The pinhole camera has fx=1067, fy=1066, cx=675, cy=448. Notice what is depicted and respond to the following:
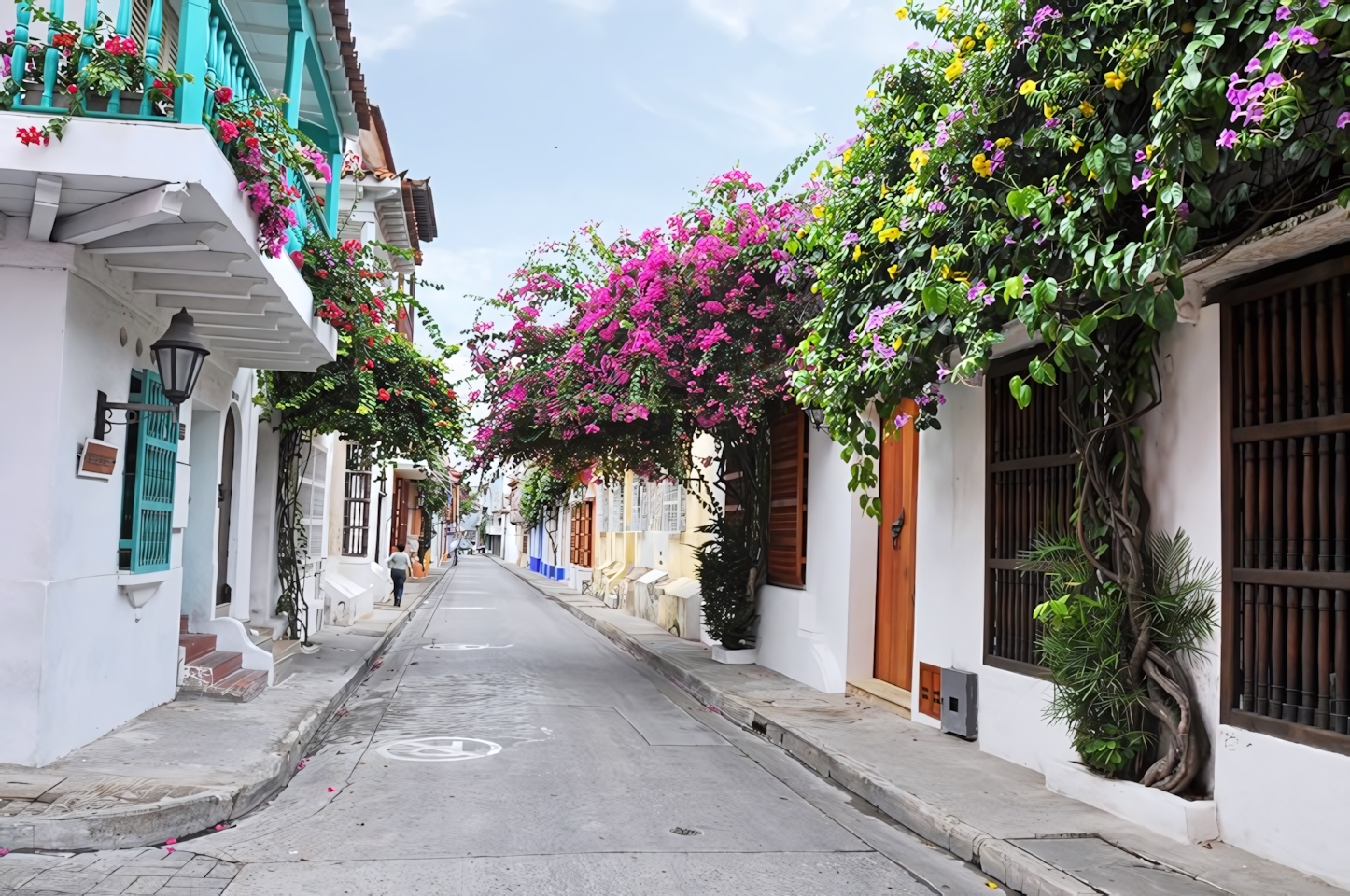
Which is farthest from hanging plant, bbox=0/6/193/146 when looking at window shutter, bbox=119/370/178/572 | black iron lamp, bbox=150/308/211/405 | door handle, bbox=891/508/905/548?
door handle, bbox=891/508/905/548

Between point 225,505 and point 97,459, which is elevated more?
point 97,459

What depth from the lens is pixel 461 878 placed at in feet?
17.5

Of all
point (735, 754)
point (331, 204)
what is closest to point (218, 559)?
point (331, 204)

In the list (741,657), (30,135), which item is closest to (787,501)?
(741,657)

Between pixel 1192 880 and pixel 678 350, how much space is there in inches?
315

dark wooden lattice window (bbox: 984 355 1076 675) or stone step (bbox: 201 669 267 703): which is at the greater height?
dark wooden lattice window (bbox: 984 355 1076 675)

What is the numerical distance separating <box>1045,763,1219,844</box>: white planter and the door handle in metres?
4.16

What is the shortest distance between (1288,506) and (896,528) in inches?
224

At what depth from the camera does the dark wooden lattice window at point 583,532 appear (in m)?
39.0

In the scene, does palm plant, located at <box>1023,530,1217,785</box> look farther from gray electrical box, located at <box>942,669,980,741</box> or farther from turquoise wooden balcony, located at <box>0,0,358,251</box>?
turquoise wooden balcony, located at <box>0,0,358,251</box>

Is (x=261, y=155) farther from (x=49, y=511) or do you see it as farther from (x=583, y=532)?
(x=583, y=532)

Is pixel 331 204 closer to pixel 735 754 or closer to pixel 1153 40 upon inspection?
pixel 735 754

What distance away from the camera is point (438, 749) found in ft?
29.2

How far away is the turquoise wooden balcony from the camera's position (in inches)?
250
